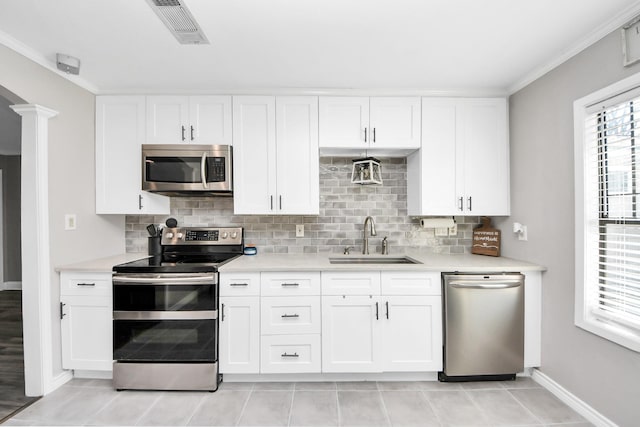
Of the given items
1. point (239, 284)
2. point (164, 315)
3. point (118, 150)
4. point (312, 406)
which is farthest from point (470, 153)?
point (118, 150)

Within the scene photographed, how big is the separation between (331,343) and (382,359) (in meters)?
0.40

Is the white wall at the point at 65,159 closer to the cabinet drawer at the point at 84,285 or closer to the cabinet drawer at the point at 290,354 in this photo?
the cabinet drawer at the point at 84,285

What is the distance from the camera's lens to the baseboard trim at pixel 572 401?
1.86 meters

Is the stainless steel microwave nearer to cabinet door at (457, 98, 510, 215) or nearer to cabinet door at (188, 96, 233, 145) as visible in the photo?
cabinet door at (188, 96, 233, 145)

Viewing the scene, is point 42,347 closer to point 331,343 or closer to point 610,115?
point 331,343

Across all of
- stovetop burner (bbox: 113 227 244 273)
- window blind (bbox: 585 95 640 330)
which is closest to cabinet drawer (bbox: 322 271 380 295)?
stovetop burner (bbox: 113 227 244 273)

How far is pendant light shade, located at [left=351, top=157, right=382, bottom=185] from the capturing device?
2779 mm

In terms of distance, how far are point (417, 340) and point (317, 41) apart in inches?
87.4

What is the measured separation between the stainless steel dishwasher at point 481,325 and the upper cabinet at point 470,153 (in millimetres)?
670

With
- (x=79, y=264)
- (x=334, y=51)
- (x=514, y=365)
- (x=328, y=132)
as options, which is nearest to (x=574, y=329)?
(x=514, y=365)

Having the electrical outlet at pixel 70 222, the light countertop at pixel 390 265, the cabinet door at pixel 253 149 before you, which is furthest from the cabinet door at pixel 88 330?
the cabinet door at pixel 253 149

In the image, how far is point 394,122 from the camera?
2713mm

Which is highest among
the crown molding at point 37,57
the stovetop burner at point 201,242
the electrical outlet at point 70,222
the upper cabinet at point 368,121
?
the crown molding at point 37,57

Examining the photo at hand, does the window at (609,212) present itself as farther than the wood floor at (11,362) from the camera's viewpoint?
No
